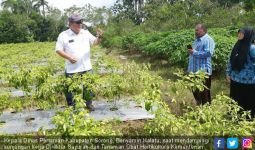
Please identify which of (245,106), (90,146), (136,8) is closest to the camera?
(90,146)

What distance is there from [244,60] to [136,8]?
2506 inches

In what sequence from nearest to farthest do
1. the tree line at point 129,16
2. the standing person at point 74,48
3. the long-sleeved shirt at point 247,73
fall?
the long-sleeved shirt at point 247,73, the standing person at point 74,48, the tree line at point 129,16

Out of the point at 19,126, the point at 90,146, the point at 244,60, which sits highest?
the point at 244,60

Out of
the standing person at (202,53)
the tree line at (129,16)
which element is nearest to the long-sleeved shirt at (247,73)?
the standing person at (202,53)

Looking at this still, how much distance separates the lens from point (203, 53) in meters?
5.57

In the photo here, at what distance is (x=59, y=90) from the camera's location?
18.9 ft

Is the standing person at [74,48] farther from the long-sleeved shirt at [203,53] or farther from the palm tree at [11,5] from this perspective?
the palm tree at [11,5]

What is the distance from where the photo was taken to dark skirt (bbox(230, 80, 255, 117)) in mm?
5195

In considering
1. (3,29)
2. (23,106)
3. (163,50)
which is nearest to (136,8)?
(3,29)

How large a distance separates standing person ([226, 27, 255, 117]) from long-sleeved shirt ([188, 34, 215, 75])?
44cm

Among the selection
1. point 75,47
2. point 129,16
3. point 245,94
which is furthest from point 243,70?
point 129,16

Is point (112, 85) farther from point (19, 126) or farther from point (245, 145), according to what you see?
point (245, 145)

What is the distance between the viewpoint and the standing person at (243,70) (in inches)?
191

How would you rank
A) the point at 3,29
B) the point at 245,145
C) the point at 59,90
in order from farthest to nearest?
the point at 3,29
the point at 59,90
the point at 245,145
